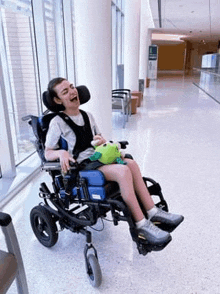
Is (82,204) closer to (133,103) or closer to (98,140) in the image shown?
(98,140)

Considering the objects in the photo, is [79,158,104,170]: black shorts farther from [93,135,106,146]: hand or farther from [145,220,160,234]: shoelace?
[145,220,160,234]: shoelace

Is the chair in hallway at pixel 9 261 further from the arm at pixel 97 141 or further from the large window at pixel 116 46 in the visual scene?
the large window at pixel 116 46

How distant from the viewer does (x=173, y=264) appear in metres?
1.64

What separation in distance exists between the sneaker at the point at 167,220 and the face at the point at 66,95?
87 cm

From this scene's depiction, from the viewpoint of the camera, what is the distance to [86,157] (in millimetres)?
1657

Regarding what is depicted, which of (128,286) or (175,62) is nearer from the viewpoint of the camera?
(128,286)

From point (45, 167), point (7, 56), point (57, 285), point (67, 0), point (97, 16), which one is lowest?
point (57, 285)

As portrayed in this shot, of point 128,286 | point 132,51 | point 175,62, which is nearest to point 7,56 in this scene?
point 128,286

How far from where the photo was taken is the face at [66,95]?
160 cm

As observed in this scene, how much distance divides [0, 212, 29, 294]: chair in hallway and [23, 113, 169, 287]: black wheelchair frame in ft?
1.49

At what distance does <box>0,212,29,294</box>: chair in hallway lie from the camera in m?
1.00

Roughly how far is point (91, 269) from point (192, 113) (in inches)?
208

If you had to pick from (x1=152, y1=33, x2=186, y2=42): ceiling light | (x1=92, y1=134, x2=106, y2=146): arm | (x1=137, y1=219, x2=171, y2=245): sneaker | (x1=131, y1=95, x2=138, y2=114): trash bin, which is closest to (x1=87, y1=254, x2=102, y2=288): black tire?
(x1=137, y1=219, x2=171, y2=245): sneaker

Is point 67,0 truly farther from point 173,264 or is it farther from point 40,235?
point 173,264
